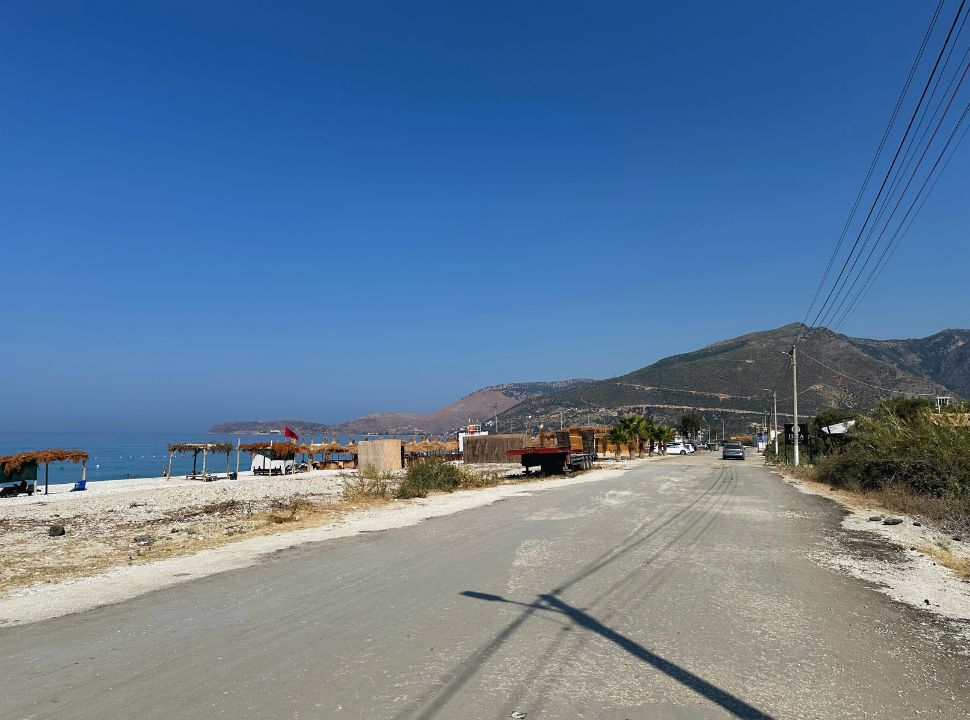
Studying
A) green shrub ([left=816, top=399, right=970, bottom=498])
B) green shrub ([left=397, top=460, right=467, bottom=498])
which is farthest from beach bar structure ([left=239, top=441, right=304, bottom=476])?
green shrub ([left=816, top=399, right=970, bottom=498])

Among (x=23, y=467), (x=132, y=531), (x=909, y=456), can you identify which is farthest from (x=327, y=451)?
(x=909, y=456)

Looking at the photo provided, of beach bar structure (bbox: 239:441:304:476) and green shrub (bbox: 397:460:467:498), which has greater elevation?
green shrub (bbox: 397:460:467:498)

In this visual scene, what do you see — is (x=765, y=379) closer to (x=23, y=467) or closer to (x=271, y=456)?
(x=271, y=456)

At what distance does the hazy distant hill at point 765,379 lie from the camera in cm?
12438

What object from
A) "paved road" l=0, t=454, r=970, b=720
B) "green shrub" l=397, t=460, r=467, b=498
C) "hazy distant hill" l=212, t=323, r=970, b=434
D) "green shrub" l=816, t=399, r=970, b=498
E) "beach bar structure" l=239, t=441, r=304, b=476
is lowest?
"beach bar structure" l=239, t=441, r=304, b=476

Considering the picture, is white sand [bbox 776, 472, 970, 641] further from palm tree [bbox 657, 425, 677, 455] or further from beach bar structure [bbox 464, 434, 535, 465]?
palm tree [bbox 657, 425, 677, 455]

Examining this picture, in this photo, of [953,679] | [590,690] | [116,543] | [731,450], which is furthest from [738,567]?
[731,450]

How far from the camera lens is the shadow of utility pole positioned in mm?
4898

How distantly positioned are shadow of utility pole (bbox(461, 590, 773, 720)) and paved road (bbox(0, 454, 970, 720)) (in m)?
0.02

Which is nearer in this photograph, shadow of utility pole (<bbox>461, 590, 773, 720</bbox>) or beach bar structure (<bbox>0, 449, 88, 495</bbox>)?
shadow of utility pole (<bbox>461, 590, 773, 720</bbox>)

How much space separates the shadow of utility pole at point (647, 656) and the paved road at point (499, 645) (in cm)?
2

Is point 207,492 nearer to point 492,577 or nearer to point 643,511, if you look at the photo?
point 643,511

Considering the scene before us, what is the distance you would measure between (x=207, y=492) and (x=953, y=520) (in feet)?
106

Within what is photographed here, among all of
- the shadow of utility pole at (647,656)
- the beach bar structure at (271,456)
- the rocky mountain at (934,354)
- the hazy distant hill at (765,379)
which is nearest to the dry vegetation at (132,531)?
the shadow of utility pole at (647,656)
